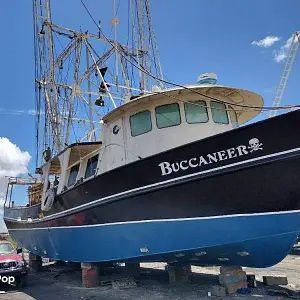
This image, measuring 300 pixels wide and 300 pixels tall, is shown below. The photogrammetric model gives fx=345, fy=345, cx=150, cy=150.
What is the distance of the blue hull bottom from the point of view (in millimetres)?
Answer: 6414

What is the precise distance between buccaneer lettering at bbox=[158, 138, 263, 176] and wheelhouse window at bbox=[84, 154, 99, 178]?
9.58 ft

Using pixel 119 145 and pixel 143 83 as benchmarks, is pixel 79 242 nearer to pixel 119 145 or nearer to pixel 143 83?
pixel 119 145

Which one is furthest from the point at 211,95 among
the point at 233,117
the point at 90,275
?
the point at 90,275

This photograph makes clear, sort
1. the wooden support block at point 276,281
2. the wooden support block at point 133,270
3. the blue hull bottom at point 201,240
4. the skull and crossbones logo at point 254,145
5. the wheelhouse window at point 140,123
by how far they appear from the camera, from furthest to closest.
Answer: the wooden support block at point 133,270 < the wooden support block at point 276,281 < the wheelhouse window at point 140,123 < the blue hull bottom at point 201,240 < the skull and crossbones logo at point 254,145

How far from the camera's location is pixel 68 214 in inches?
387

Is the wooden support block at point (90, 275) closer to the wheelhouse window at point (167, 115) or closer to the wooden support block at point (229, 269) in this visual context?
the wooden support block at point (229, 269)

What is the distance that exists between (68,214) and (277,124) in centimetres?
632

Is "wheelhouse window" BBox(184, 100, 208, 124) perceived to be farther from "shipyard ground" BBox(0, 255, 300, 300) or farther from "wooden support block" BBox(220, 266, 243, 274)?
"shipyard ground" BBox(0, 255, 300, 300)

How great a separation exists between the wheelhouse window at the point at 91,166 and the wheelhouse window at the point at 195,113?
9.49 ft

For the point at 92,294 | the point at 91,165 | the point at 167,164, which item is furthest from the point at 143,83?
the point at 92,294

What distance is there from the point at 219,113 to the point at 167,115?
4.34 feet

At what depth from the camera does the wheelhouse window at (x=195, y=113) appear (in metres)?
8.12

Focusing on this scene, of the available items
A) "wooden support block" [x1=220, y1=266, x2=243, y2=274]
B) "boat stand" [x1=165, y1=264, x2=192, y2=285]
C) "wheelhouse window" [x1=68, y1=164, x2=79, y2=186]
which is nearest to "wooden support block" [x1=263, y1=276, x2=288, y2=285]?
"wooden support block" [x1=220, y1=266, x2=243, y2=274]

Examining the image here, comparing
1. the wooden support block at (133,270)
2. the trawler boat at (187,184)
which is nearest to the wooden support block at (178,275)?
the wooden support block at (133,270)
